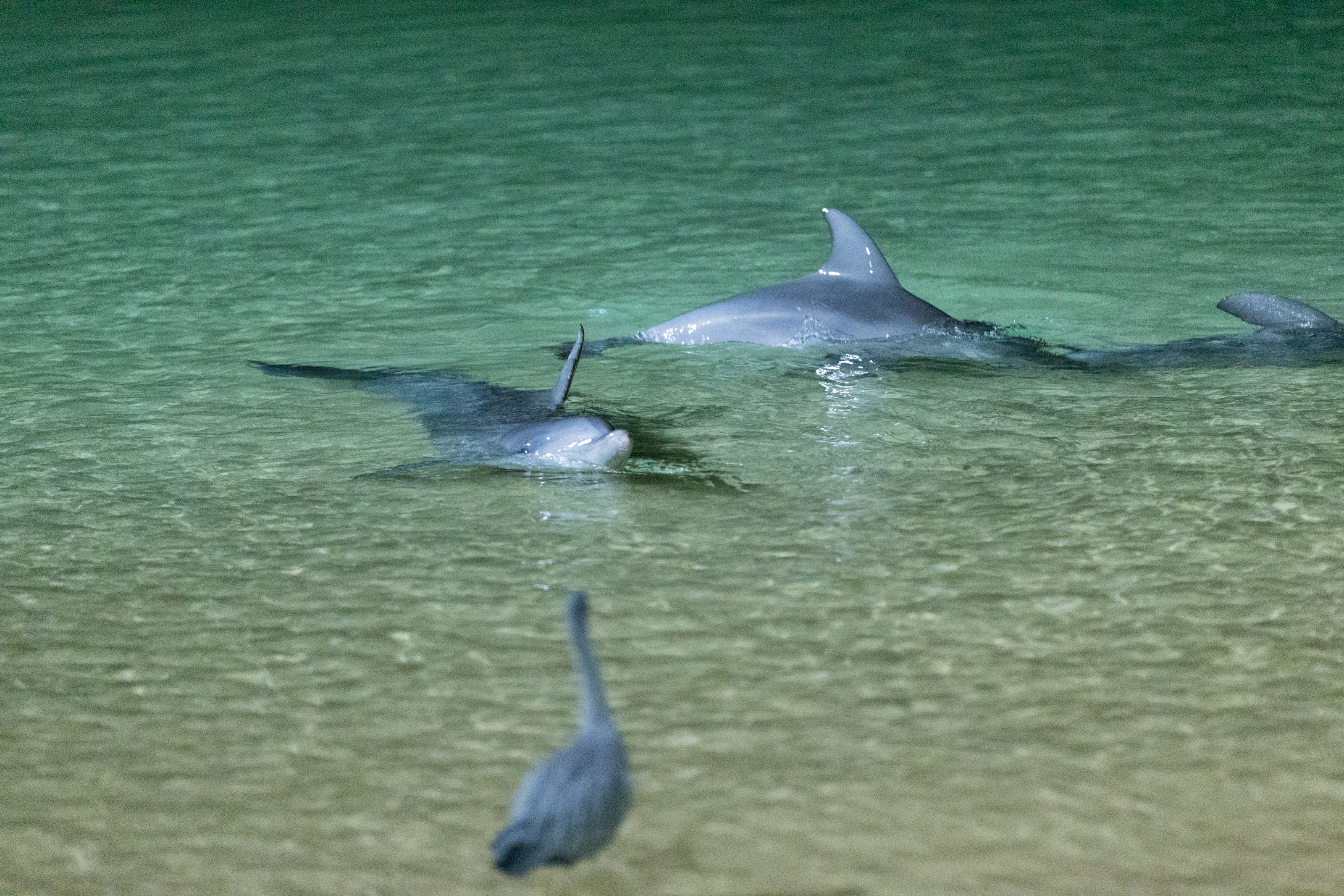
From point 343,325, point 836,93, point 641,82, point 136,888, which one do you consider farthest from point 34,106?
point 136,888

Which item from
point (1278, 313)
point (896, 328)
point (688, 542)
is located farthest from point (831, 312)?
point (688, 542)

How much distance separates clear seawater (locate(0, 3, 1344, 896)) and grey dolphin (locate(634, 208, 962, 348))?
Answer: 0.16 meters

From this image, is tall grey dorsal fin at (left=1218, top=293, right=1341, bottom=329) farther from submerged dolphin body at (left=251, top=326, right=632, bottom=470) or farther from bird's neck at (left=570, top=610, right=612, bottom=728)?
bird's neck at (left=570, top=610, right=612, bottom=728)

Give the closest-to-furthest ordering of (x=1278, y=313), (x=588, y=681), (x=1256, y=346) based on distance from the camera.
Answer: (x=588, y=681)
(x=1256, y=346)
(x=1278, y=313)

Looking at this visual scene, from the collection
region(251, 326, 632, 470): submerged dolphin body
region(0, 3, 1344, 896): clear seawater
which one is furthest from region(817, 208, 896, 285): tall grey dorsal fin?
region(251, 326, 632, 470): submerged dolphin body

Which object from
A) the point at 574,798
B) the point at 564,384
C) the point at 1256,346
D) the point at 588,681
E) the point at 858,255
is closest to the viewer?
the point at 588,681

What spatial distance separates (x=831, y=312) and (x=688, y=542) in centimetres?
262

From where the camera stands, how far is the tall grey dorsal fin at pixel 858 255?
24.4 feet

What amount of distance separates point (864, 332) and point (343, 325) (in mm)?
2591

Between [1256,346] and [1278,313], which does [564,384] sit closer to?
[1256,346]

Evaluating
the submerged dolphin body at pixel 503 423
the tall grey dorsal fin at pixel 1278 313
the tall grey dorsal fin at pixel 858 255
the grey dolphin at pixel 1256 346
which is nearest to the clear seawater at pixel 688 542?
the submerged dolphin body at pixel 503 423

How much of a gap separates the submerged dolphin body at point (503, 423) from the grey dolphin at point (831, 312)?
112 cm

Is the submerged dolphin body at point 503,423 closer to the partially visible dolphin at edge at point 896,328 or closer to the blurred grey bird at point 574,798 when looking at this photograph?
the partially visible dolphin at edge at point 896,328

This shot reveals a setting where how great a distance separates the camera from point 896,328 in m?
7.25
